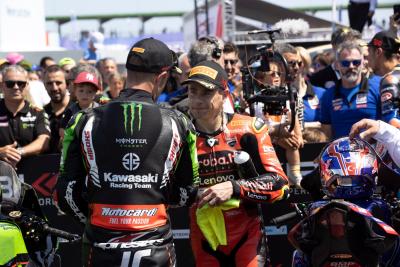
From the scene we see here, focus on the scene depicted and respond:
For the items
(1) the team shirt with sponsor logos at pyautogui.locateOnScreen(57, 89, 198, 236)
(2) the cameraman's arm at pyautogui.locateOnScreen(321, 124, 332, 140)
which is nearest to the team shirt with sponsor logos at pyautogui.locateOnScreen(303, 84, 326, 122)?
(2) the cameraman's arm at pyautogui.locateOnScreen(321, 124, 332, 140)

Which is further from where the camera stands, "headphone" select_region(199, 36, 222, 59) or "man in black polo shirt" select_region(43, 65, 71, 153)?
"man in black polo shirt" select_region(43, 65, 71, 153)

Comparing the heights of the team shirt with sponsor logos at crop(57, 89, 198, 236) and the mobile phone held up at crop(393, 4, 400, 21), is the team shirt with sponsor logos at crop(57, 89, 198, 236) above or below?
below

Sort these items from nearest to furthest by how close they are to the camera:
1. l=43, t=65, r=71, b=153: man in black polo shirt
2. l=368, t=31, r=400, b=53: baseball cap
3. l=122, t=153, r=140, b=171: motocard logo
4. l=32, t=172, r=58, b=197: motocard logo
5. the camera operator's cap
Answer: l=122, t=153, r=140, b=171: motocard logo, the camera operator's cap, l=368, t=31, r=400, b=53: baseball cap, l=32, t=172, r=58, b=197: motocard logo, l=43, t=65, r=71, b=153: man in black polo shirt

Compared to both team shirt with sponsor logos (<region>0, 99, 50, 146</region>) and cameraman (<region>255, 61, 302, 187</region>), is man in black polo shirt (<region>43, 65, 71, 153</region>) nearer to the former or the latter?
team shirt with sponsor logos (<region>0, 99, 50, 146</region>)

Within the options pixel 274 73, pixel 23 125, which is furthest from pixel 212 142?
pixel 23 125

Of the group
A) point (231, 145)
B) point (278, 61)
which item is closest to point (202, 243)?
point (231, 145)

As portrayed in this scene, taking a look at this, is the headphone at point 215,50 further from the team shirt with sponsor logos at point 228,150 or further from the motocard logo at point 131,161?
the motocard logo at point 131,161

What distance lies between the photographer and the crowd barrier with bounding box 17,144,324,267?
6.61 meters

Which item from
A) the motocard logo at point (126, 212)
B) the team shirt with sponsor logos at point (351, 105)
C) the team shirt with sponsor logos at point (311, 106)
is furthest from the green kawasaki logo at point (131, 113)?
the team shirt with sponsor logos at point (311, 106)

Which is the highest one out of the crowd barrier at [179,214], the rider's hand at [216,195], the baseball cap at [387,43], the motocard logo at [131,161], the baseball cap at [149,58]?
the baseball cap at [387,43]

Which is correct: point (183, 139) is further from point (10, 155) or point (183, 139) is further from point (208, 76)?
point (10, 155)

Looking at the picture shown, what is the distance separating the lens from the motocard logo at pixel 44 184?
7129 mm

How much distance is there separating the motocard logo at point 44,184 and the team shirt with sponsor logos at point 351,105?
256 cm

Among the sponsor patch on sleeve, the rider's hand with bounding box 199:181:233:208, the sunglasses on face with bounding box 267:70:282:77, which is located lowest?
the rider's hand with bounding box 199:181:233:208
